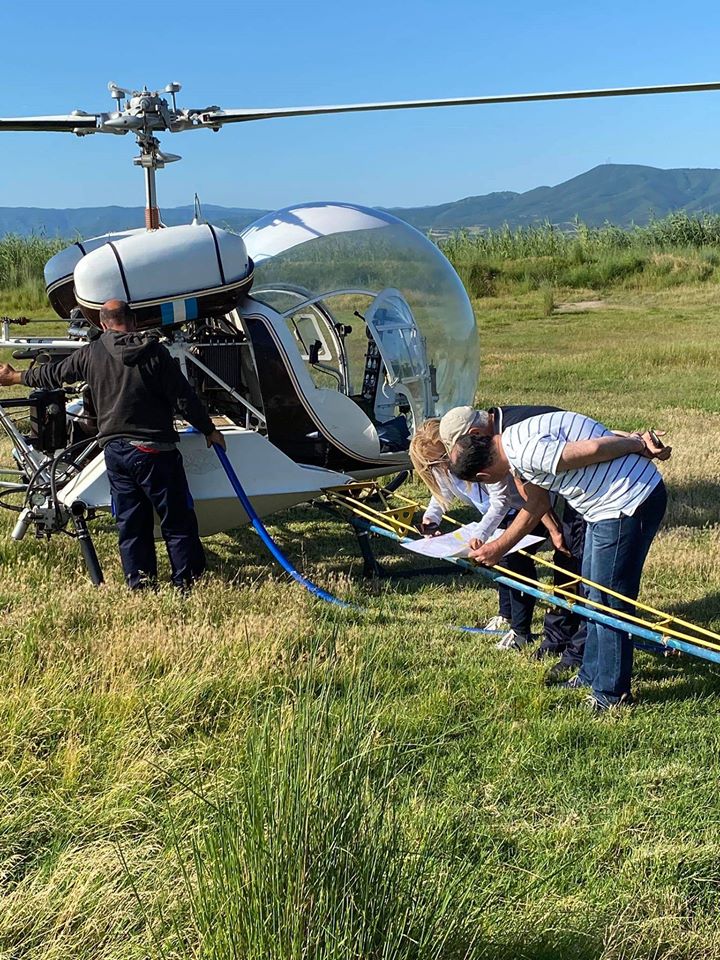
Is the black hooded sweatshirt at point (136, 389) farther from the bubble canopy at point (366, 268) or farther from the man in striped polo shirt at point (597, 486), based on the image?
the man in striped polo shirt at point (597, 486)

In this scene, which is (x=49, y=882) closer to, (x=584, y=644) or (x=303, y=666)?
(x=303, y=666)

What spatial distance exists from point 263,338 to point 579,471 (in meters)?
2.71

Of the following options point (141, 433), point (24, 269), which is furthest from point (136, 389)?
point (24, 269)

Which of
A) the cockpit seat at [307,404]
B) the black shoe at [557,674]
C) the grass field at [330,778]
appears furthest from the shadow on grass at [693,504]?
the black shoe at [557,674]

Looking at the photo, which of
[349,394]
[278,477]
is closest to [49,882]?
[278,477]

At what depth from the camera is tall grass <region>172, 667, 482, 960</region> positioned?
2.22m

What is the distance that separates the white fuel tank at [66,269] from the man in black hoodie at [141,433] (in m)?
1.27

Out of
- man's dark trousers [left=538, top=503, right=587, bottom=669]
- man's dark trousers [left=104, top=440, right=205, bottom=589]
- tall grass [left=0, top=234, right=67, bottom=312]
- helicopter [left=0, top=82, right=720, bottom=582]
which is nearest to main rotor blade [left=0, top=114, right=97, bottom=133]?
helicopter [left=0, top=82, right=720, bottom=582]

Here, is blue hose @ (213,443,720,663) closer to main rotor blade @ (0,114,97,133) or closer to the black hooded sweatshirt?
the black hooded sweatshirt

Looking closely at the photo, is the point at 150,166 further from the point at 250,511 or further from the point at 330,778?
the point at 330,778

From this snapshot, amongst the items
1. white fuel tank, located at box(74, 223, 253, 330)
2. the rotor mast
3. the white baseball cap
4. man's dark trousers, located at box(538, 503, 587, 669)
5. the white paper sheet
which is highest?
the rotor mast

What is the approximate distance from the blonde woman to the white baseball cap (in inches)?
17.9

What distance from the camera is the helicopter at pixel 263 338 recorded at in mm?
5883

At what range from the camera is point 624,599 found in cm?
436
